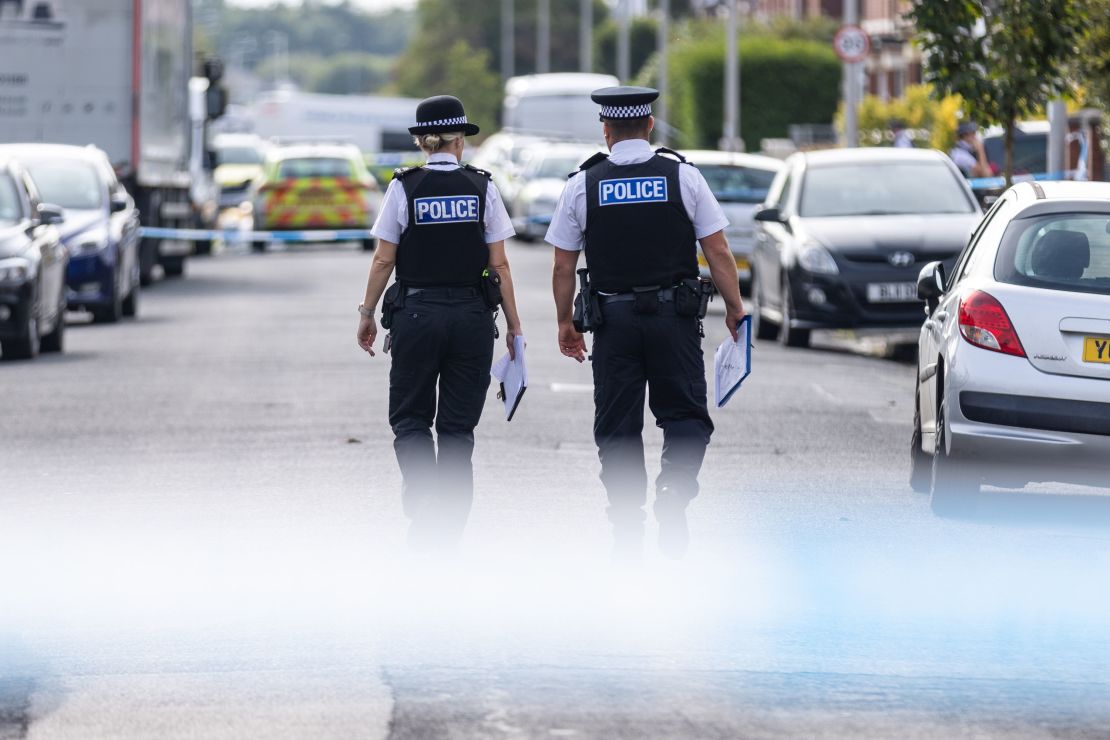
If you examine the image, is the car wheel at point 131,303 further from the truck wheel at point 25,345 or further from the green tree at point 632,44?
the green tree at point 632,44

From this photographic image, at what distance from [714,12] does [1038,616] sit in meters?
85.9

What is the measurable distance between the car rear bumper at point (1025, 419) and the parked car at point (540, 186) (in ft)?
88.2

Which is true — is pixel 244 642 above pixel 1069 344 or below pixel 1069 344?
below

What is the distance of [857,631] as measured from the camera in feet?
25.2

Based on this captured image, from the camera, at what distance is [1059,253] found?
1006 centimetres

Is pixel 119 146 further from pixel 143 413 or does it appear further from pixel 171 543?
pixel 171 543

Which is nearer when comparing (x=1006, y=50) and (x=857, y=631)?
(x=857, y=631)

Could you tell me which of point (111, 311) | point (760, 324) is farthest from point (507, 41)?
point (760, 324)

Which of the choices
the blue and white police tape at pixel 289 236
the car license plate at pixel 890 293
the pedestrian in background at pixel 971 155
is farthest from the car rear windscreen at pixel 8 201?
the blue and white police tape at pixel 289 236

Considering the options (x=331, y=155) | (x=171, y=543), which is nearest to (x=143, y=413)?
(x=171, y=543)

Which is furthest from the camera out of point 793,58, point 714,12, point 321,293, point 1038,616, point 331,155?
point 714,12

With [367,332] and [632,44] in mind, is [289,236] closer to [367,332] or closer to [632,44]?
[367,332]

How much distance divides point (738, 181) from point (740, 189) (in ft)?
0.84

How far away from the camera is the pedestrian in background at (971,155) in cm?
2488
